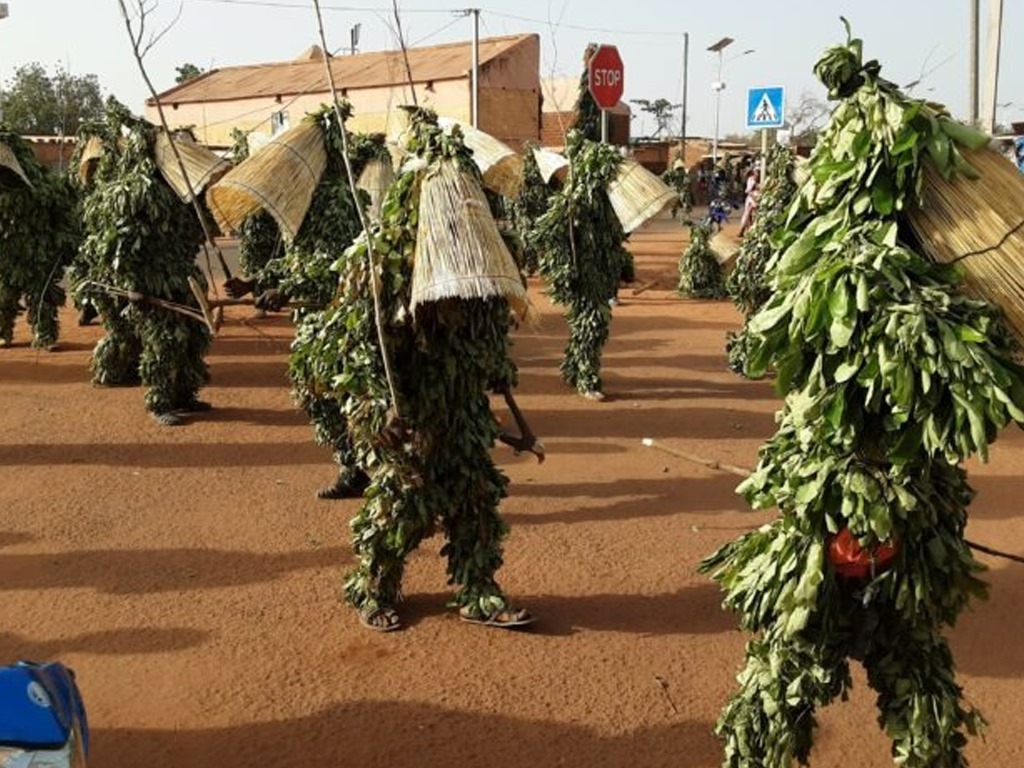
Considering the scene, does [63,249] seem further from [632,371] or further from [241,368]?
[632,371]

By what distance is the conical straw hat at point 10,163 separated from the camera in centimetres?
881

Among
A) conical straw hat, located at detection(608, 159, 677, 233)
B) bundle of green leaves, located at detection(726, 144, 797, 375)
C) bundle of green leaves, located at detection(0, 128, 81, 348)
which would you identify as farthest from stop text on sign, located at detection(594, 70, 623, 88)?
bundle of green leaves, located at detection(0, 128, 81, 348)

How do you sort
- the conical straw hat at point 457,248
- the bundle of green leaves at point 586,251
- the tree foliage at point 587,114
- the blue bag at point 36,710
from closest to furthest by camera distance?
the blue bag at point 36,710 → the conical straw hat at point 457,248 → the bundle of green leaves at point 586,251 → the tree foliage at point 587,114

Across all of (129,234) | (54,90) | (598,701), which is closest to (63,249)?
(129,234)

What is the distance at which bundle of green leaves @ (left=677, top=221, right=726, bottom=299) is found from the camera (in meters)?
14.7

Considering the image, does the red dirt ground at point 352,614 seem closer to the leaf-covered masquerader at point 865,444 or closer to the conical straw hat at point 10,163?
the leaf-covered masquerader at point 865,444

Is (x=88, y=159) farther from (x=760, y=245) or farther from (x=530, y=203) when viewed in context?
(x=530, y=203)

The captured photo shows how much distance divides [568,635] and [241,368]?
20.0ft

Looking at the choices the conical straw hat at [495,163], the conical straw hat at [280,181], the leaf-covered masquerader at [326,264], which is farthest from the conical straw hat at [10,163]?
the conical straw hat at [495,163]

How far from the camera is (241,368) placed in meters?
9.77

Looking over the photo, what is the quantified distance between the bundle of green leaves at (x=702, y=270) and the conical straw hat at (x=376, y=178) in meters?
7.86

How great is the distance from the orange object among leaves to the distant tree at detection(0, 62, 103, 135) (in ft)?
95.9

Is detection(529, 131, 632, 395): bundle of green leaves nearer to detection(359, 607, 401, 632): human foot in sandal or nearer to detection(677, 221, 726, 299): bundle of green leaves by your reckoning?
detection(359, 607, 401, 632): human foot in sandal

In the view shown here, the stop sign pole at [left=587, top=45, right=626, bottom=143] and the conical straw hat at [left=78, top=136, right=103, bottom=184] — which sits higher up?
the stop sign pole at [left=587, top=45, right=626, bottom=143]
